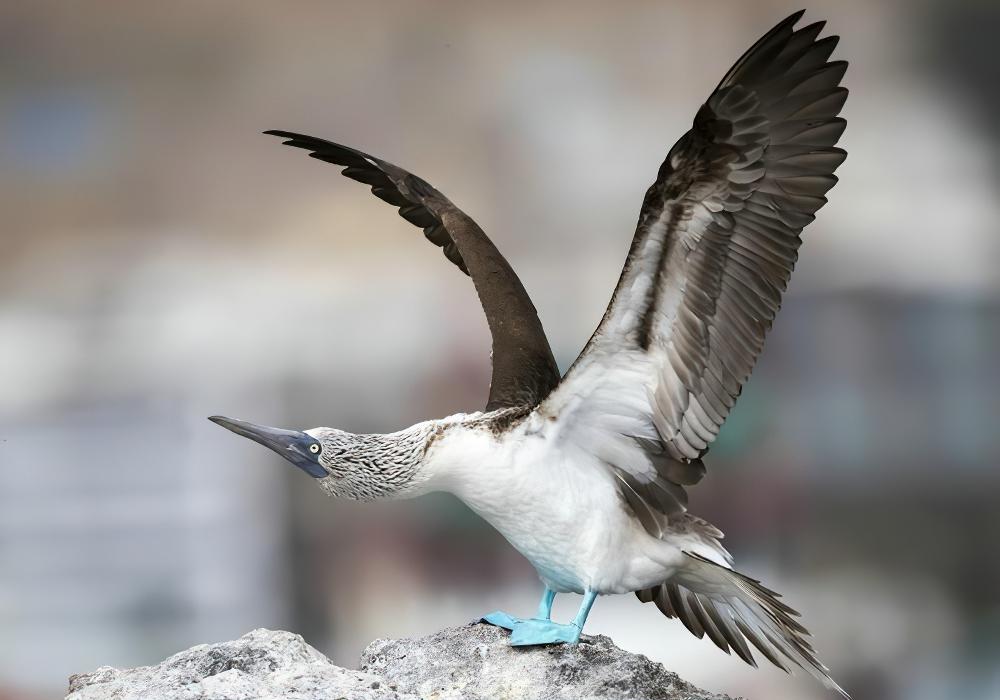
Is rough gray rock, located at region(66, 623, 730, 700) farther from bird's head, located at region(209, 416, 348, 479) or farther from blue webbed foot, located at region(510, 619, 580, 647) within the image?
bird's head, located at region(209, 416, 348, 479)

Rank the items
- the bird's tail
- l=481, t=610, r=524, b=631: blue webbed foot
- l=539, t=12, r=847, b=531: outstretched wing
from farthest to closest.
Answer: l=481, t=610, r=524, b=631: blue webbed foot → the bird's tail → l=539, t=12, r=847, b=531: outstretched wing

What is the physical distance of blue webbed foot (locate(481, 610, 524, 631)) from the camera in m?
2.71

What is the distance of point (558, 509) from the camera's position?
2590 millimetres

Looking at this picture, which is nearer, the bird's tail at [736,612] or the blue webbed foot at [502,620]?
the bird's tail at [736,612]

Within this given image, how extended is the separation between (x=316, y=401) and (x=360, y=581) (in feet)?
2.37

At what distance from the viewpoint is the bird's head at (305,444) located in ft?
8.64

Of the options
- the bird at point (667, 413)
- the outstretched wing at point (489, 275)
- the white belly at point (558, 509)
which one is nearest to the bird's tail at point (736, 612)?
the bird at point (667, 413)

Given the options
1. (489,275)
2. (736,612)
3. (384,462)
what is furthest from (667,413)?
(489,275)

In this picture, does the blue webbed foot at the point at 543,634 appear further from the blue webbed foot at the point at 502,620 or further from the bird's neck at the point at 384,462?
the bird's neck at the point at 384,462

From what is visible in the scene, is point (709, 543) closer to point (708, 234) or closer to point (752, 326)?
point (752, 326)

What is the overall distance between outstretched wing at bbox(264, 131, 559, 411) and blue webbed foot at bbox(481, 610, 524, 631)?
0.46m

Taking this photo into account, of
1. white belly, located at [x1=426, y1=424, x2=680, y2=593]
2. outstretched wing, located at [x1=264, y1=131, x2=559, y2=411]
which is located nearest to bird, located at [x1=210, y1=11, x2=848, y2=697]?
white belly, located at [x1=426, y1=424, x2=680, y2=593]

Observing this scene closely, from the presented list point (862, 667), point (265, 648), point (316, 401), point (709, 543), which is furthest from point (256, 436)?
point (862, 667)

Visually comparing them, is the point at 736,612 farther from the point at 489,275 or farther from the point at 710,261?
the point at 489,275
